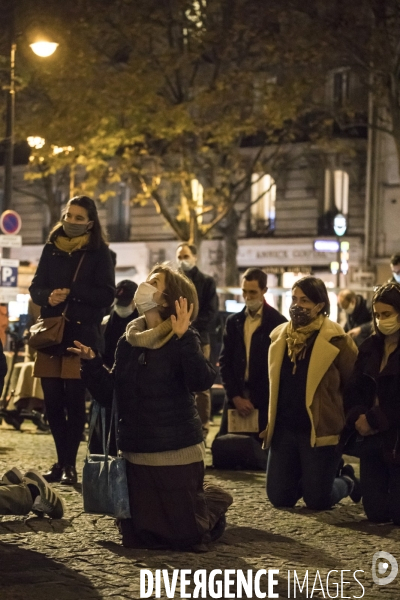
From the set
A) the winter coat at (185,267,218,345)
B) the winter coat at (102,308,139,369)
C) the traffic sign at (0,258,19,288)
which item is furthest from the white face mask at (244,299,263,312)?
the traffic sign at (0,258,19,288)

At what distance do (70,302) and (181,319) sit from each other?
2.70 metres

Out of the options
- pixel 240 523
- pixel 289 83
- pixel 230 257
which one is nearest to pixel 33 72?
pixel 289 83

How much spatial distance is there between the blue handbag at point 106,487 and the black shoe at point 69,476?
2.06 metres

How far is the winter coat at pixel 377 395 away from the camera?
8.88 meters

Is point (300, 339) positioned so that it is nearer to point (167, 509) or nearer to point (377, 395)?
point (377, 395)

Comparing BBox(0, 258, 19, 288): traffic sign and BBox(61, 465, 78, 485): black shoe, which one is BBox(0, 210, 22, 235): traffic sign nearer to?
BBox(0, 258, 19, 288): traffic sign

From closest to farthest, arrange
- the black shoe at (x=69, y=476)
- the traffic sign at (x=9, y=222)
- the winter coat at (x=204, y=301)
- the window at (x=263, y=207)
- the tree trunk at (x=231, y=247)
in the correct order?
the black shoe at (x=69, y=476) < the winter coat at (x=204, y=301) < the traffic sign at (x=9, y=222) < the tree trunk at (x=231, y=247) < the window at (x=263, y=207)

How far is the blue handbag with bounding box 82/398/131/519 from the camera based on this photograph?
764 cm

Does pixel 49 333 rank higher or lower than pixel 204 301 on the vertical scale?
lower

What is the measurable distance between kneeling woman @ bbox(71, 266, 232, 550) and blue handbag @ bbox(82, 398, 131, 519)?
0.06 m

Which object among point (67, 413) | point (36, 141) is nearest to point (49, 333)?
point (67, 413)

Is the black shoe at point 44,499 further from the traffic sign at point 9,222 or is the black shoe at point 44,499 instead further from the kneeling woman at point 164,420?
the traffic sign at point 9,222

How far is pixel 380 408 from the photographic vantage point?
29.3 feet

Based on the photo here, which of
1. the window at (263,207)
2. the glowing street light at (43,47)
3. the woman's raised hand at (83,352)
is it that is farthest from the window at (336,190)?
the woman's raised hand at (83,352)
